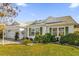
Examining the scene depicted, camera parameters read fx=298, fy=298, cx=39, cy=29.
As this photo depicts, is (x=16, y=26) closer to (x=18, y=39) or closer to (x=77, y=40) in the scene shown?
(x=18, y=39)

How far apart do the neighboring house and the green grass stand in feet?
1.74

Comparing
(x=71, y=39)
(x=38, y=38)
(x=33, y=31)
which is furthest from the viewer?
(x=33, y=31)

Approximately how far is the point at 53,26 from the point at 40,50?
3.98 feet

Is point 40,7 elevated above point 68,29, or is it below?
above

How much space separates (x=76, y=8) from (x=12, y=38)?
2.57 m

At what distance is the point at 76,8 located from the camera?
10.4 m

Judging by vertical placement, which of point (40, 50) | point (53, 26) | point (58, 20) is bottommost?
point (40, 50)

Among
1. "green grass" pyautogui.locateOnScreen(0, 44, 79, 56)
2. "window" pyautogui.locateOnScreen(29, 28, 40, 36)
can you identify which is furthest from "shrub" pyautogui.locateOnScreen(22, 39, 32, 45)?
"window" pyautogui.locateOnScreen(29, 28, 40, 36)

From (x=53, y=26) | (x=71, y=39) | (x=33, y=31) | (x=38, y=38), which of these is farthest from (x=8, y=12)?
(x=71, y=39)

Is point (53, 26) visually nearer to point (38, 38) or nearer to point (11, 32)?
point (38, 38)

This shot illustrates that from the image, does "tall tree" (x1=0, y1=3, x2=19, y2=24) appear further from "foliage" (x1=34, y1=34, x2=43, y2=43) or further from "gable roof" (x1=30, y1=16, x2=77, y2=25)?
"foliage" (x1=34, y1=34, x2=43, y2=43)

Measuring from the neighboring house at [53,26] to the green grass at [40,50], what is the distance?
530 millimetres

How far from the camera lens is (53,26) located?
36.7 ft

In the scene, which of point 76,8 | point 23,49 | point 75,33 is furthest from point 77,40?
point 23,49
